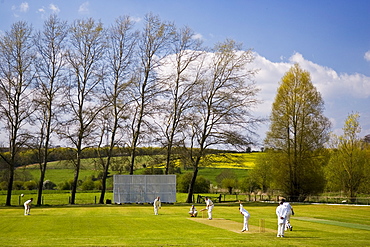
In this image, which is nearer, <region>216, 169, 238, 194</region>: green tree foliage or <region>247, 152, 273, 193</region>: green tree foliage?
<region>247, 152, 273, 193</region>: green tree foliage

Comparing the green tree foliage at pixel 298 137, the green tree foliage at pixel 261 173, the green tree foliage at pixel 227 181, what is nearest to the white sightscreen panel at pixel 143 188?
the green tree foliage at pixel 298 137

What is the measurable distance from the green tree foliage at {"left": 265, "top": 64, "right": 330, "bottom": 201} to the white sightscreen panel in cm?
1752

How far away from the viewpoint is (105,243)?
19734mm

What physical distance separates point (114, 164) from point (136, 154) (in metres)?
3.11

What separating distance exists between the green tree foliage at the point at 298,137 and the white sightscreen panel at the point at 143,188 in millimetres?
17525

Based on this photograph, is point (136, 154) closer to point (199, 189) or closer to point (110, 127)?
point (110, 127)

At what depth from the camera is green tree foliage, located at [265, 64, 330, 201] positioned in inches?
2445

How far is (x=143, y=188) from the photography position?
5422 centimetres

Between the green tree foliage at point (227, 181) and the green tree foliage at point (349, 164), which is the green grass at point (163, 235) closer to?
the green tree foliage at point (349, 164)

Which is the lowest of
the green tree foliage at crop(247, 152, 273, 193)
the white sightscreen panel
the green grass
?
the green grass

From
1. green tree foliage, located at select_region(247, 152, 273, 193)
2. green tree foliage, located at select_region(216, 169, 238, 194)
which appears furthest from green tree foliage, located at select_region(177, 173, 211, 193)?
green tree foliage, located at select_region(247, 152, 273, 193)

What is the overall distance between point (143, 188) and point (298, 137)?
23.0 m

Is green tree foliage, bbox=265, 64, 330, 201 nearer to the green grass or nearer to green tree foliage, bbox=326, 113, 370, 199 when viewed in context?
green tree foliage, bbox=326, 113, 370, 199

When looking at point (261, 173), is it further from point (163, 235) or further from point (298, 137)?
point (163, 235)
